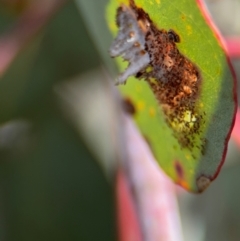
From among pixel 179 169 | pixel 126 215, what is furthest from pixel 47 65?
pixel 179 169

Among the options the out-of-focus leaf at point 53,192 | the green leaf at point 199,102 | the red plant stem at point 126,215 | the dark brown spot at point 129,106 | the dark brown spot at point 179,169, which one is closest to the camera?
the green leaf at point 199,102

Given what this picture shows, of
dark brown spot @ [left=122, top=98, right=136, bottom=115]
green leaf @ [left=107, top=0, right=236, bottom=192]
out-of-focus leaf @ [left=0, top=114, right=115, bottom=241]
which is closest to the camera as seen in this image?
green leaf @ [left=107, top=0, right=236, bottom=192]

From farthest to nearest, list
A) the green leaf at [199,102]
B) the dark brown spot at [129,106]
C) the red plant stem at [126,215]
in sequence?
the red plant stem at [126,215] < the dark brown spot at [129,106] < the green leaf at [199,102]

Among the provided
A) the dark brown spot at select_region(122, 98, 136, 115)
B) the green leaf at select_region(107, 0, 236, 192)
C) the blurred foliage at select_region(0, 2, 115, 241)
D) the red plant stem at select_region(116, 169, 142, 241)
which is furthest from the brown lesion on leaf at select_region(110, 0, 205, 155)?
the blurred foliage at select_region(0, 2, 115, 241)

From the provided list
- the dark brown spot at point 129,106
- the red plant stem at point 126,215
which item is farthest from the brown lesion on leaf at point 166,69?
the red plant stem at point 126,215

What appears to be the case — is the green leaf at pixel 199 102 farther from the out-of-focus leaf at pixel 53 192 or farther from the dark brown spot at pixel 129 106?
the out-of-focus leaf at pixel 53 192

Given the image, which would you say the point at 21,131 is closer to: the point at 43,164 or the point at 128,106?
the point at 43,164

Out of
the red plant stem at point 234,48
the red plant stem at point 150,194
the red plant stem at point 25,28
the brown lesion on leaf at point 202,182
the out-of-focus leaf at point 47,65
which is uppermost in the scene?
the red plant stem at point 25,28

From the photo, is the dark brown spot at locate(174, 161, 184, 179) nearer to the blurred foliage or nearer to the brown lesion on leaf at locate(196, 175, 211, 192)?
the brown lesion on leaf at locate(196, 175, 211, 192)

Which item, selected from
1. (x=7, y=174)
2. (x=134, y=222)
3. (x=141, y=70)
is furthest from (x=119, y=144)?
(x=141, y=70)
